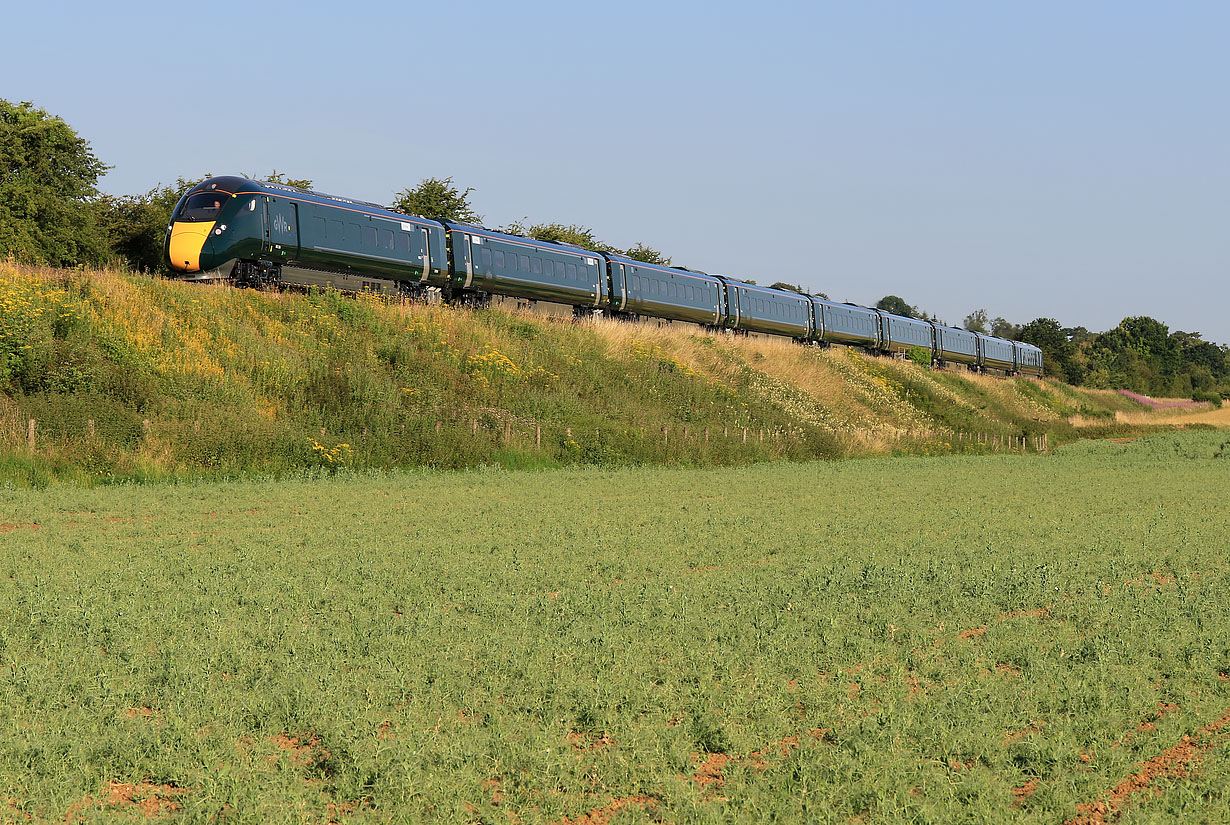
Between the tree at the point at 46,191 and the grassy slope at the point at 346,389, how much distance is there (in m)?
21.8

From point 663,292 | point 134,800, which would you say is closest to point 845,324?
point 663,292

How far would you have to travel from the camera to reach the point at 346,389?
79.6ft

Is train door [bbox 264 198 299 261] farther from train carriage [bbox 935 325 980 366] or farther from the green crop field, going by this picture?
train carriage [bbox 935 325 980 366]

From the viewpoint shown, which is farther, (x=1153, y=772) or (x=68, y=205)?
(x=68, y=205)

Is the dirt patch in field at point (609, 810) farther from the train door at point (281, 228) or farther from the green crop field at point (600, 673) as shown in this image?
the train door at point (281, 228)

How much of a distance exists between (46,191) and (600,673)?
46982 mm

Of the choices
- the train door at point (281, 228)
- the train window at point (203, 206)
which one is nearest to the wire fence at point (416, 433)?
the train door at point (281, 228)

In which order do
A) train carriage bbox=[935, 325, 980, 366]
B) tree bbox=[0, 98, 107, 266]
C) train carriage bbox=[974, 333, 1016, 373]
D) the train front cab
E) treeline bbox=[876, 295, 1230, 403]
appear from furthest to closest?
treeline bbox=[876, 295, 1230, 403] < train carriage bbox=[974, 333, 1016, 373] < train carriage bbox=[935, 325, 980, 366] < tree bbox=[0, 98, 107, 266] < the train front cab

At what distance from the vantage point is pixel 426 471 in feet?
74.5

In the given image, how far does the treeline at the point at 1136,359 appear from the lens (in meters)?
118

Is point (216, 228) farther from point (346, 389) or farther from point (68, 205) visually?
point (68, 205)

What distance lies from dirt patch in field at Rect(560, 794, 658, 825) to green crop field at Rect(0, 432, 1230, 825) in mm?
20

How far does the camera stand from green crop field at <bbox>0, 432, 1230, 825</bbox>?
5789 millimetres

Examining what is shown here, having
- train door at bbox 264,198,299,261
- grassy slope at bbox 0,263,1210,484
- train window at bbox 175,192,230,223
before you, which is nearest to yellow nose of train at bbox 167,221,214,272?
train window at bbox 175,192,230,223
